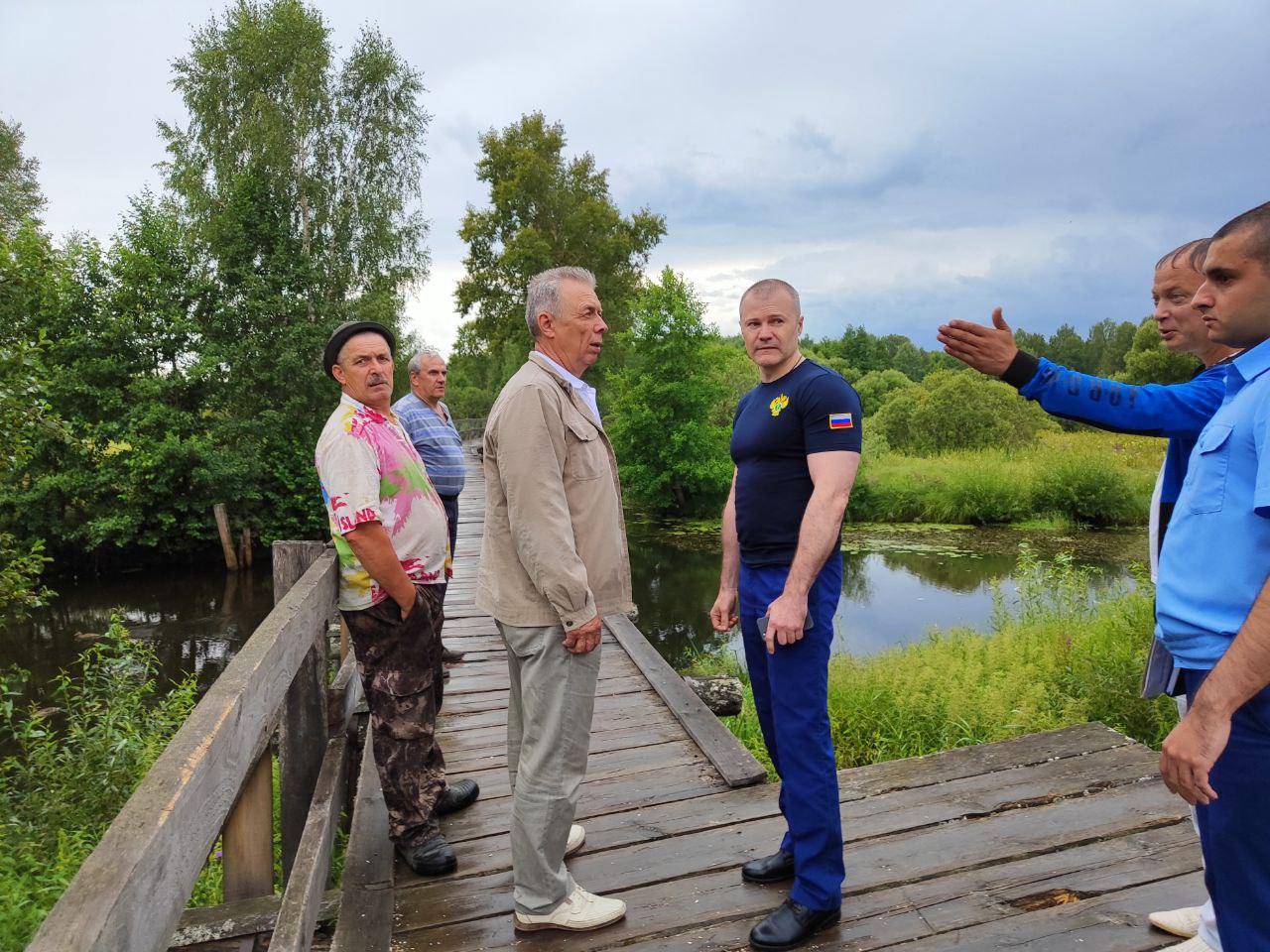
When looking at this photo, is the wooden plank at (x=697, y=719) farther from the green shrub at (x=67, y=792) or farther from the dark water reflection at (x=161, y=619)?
the dark water reflection at (x=161, y=619)

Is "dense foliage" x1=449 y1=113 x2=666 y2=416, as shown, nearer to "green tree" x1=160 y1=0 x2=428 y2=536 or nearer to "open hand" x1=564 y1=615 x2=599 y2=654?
"green tree" x1=160 y1=0 x2=428 y2=536

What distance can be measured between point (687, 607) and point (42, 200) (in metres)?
28.0

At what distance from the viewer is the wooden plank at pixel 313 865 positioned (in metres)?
2.15

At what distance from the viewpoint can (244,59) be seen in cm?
1808

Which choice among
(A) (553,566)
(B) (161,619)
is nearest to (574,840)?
(A) (553,566)

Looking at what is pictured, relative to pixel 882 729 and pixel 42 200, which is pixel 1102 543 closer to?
pixel 882 729

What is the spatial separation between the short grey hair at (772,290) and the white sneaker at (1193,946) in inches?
72.3

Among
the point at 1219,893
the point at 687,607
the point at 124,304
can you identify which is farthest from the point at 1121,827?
the point at 124,304

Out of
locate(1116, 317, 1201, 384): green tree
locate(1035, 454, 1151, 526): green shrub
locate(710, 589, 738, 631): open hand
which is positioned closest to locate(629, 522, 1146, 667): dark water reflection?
locate(1035, 454, 1151, 526): green shrub

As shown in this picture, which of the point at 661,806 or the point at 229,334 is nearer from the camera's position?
the point at 661,806

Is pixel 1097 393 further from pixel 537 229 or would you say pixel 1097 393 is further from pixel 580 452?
pixel 537 229

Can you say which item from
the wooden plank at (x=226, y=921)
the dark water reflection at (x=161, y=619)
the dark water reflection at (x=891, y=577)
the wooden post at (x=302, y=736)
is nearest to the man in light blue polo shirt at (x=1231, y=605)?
the wooden plank at (x=226, y=921)

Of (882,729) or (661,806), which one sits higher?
(661,806)

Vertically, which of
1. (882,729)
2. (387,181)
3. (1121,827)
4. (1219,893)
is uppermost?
(387,181)
